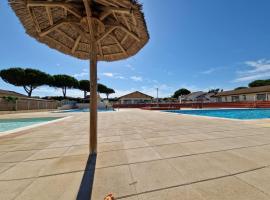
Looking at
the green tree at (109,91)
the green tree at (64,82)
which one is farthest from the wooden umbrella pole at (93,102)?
the green tree at (109,91)

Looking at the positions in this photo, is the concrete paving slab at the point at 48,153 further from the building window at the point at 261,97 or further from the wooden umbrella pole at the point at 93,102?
the building window at the point at 261,97

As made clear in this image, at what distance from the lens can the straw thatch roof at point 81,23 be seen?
2807mm

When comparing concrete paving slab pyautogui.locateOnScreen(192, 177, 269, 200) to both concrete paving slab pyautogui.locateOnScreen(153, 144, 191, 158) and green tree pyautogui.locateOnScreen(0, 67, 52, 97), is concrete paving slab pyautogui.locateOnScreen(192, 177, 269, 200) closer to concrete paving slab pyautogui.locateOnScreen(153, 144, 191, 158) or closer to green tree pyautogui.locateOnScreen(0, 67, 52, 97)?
concrete paving slab pyautogui.locateOnScreen(153, 144, 191, 158)

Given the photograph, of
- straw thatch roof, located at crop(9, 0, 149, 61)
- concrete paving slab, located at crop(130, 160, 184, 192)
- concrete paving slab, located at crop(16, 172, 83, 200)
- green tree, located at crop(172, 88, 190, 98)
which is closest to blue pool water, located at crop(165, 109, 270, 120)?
straw thatch roof, located at crop(9, 0, 149, 61)

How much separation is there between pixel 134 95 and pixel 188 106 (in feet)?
75.9

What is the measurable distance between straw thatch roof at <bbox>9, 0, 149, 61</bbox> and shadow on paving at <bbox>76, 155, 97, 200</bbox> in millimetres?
2667

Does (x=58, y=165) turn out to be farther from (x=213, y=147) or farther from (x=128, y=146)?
(x=213, y=147)

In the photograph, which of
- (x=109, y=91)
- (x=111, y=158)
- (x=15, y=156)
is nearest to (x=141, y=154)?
(x=111, y=158)

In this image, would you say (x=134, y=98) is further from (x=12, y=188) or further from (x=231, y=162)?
(x=12, y=188)

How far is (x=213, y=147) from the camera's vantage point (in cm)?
363

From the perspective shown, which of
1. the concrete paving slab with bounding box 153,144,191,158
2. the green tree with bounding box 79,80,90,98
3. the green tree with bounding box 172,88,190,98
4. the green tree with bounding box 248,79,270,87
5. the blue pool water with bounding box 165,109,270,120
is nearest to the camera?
the concrete paving slab with bounding box 153,144,191,158

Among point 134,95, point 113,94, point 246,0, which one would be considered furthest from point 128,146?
point 113,94

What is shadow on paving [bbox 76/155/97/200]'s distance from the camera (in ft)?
5.98

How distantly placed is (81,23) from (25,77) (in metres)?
51.6
